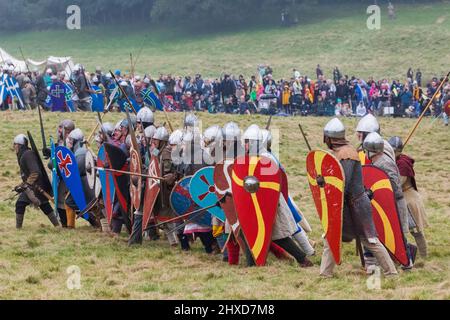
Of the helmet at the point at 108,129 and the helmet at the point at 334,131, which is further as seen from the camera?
the helmet at the point at 108,129

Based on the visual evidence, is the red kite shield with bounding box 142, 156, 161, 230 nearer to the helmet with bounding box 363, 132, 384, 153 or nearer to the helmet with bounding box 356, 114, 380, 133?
the helmet with bounding box 356, 114, 380, 133

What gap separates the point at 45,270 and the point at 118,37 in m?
43.0

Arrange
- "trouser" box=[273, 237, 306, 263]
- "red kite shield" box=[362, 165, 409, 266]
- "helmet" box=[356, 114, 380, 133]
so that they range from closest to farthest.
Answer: "red kite shield" box=[362, 165, 409, 266] < "trouser" box=[273, 237, 306, 263] < "helmet" box=[356, 114, 380, 133]

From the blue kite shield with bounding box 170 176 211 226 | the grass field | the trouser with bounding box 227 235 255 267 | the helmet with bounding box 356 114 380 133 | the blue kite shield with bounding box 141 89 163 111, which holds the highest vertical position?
the helmet with bounding box 356 114 380 133

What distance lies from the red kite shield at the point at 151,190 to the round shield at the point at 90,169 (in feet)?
4.02

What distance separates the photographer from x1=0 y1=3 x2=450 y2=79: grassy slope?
41188mm

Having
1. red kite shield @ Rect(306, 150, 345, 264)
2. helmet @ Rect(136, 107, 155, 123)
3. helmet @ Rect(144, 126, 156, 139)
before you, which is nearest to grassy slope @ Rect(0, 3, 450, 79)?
helmet @ Rect(136, 107, 155, 123)

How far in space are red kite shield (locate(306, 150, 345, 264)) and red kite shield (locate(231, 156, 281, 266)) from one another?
0.50m

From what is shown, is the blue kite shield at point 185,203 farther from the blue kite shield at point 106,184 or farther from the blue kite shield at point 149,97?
the blue kite shield at point 149,97

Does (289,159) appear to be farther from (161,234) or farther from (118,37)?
(118,37)

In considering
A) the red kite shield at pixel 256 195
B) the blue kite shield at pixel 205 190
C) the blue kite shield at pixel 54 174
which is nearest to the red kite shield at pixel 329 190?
the red kite shield at pixel 256 195

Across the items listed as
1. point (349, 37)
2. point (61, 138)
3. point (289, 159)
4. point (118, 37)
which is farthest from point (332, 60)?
point (61, 138)

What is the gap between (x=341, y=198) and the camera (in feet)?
26.7

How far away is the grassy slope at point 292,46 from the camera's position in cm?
4119
